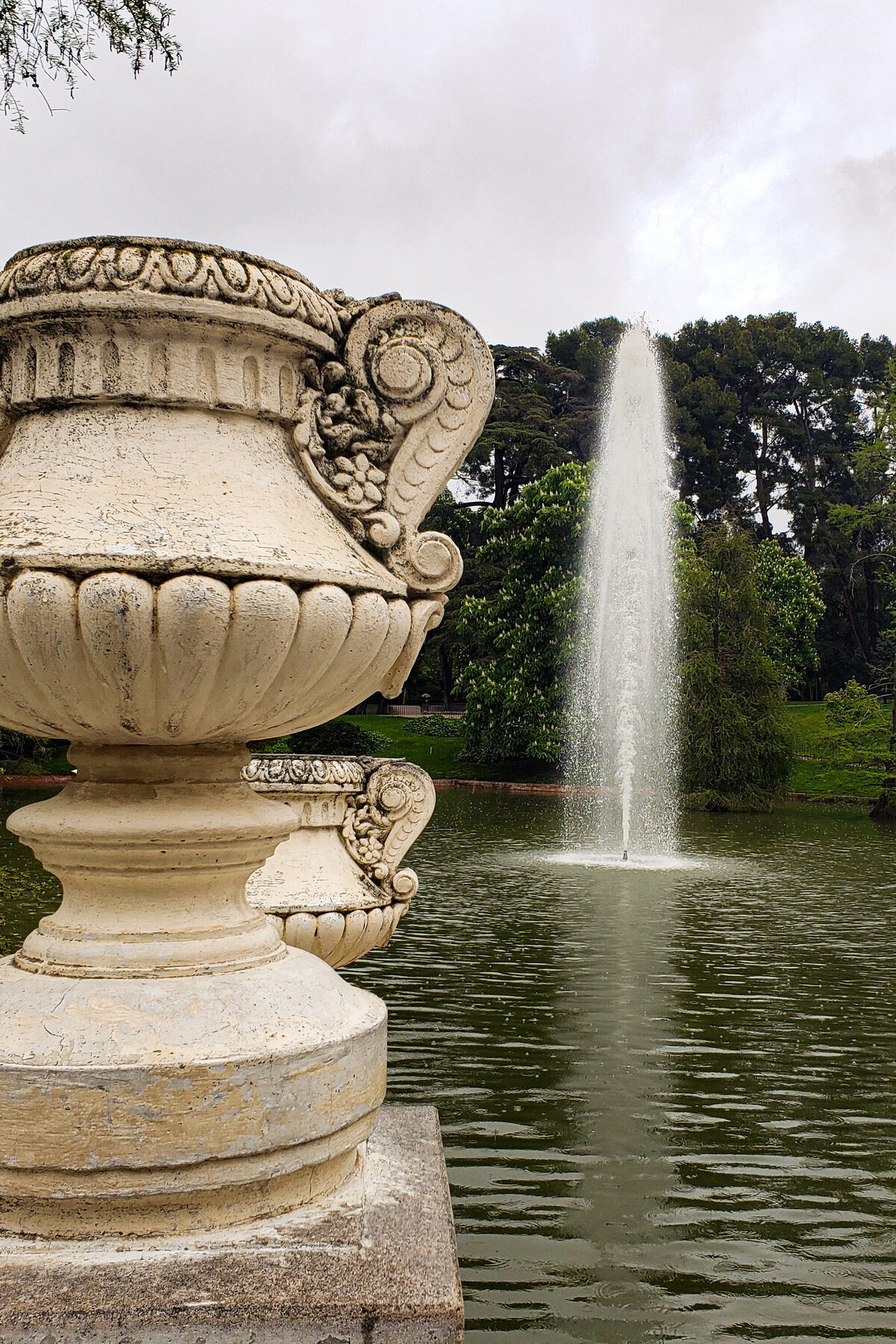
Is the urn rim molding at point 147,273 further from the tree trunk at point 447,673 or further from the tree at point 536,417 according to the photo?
the tree trunk at point 447,673

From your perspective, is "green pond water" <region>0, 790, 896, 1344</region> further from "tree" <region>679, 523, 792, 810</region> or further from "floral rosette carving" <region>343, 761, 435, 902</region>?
"tree" <region>679, 523, 792, 810</region>

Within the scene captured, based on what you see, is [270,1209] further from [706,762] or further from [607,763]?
[607,763]

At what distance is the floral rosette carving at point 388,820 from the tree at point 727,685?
66.7ft

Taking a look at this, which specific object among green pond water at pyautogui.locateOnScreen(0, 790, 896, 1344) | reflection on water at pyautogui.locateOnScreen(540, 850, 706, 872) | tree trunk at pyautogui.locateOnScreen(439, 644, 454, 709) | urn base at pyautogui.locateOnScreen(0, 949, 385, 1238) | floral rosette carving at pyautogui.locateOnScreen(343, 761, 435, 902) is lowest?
reflection on water at pyautogui.locateOnScreen(540, 850, 706, 872)

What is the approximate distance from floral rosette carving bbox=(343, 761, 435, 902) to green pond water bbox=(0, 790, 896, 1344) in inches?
39.5

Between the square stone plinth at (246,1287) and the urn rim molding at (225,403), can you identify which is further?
the urn rim molding at (225,403)

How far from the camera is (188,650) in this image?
1.80 m

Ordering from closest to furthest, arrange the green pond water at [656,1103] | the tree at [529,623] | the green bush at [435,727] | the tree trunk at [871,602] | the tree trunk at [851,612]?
the green pond water at [656,1103] → the tree at [529,623] → the green bush at [435,727] → the tree trunk at [851,612] → the tree trunk at [871,602]

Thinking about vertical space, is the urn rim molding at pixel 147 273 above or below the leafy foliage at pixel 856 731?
above

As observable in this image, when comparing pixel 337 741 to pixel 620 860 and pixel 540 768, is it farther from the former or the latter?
pixel 620 860

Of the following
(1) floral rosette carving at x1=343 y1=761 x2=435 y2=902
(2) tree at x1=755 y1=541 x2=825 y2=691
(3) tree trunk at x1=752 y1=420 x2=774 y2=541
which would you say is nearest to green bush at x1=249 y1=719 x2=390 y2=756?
(2) tree at x1=755 y1=541 x2=825 y2=691

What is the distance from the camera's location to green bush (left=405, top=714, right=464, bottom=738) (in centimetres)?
3466

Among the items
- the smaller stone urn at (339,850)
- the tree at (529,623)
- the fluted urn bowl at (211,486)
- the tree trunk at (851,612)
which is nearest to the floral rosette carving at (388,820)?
the smaller stone urn at (339,850)

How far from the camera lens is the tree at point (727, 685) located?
23.8 m
